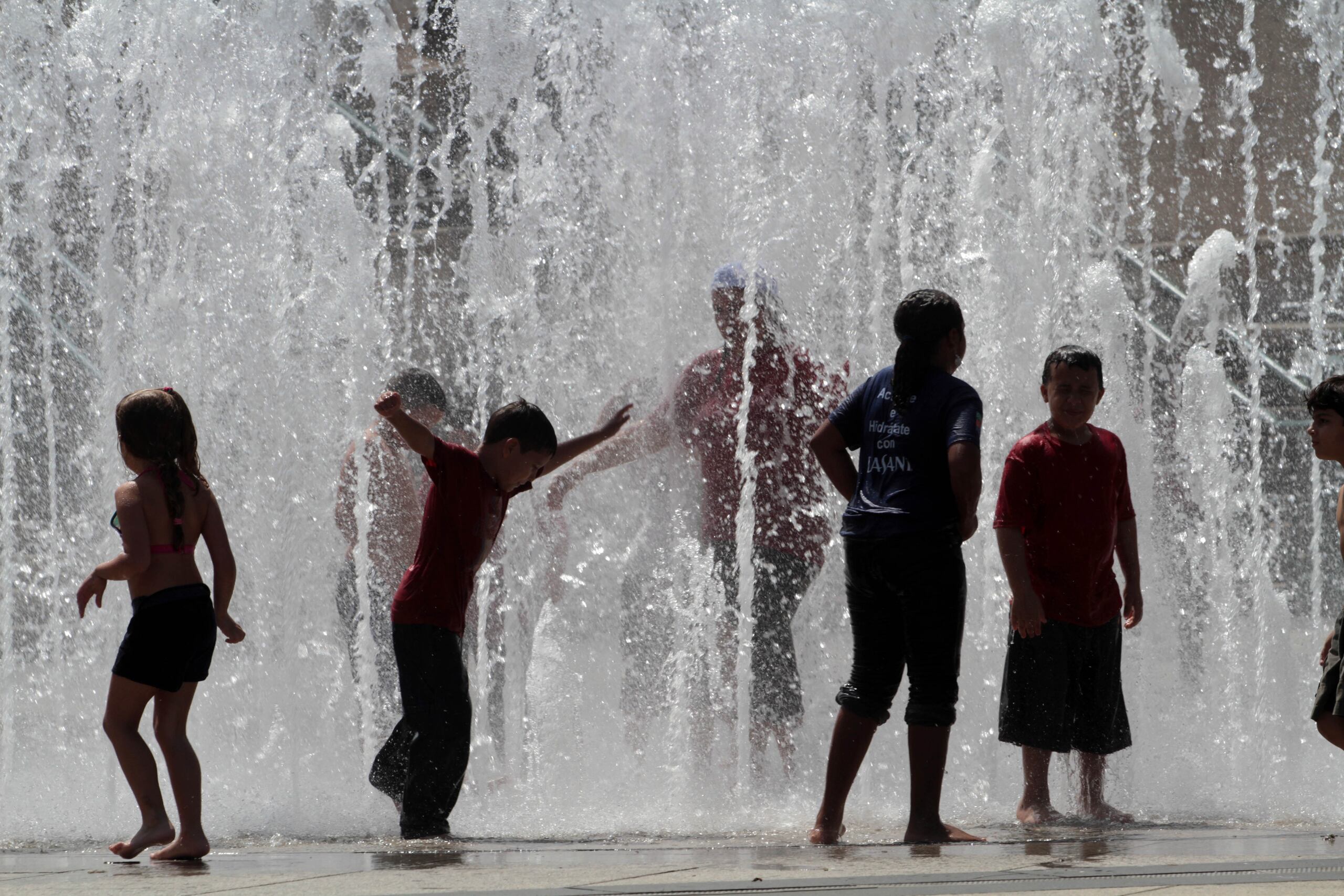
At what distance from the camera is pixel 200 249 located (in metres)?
6.60

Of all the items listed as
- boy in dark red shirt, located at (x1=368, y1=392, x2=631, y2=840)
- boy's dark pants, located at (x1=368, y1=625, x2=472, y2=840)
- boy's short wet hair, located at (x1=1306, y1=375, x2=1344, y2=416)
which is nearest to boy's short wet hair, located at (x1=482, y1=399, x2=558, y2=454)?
boy in dark red shirt, located at (x1=368, y1=392, x2=631, y2=840)

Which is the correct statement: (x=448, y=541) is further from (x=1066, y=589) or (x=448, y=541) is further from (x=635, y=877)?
(x=1066, y=589)

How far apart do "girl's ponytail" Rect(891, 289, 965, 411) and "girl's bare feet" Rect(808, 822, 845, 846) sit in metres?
1.02

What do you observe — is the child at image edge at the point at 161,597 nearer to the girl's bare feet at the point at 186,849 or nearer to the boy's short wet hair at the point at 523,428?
the girl's bare feet at the point at 186,849

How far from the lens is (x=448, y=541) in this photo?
4.07 meters

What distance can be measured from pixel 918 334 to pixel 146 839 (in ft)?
7.06

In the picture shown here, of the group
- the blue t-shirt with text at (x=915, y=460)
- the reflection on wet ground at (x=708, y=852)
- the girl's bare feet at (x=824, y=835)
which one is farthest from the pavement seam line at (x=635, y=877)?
the blue t-shirt with text at (x=915, y=460)

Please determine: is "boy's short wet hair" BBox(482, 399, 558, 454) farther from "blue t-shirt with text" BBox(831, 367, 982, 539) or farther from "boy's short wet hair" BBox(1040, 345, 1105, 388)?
"boy's short wet hair" BBox(1040, 345, 1105, 388)

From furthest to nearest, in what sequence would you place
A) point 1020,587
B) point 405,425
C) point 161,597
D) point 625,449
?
point 625,449 < point 1020,587 < point 405,425 < point 161,597

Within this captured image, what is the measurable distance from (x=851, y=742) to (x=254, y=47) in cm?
453

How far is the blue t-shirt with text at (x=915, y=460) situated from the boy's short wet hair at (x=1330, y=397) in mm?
769

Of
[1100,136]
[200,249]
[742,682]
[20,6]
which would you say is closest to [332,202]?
[200,249]

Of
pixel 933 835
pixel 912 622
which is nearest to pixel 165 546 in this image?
pixel 912 622

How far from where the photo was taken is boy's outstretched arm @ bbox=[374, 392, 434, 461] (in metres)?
3.76
